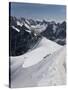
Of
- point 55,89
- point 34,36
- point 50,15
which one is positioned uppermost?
point 50,15

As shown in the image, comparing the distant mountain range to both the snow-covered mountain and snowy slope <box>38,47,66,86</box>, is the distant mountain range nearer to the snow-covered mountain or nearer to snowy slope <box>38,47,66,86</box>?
the snow-covered mountain

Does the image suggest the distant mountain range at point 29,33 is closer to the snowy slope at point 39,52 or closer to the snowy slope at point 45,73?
the snowy slope at point 39,52

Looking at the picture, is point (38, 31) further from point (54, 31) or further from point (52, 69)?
point (52, 69)

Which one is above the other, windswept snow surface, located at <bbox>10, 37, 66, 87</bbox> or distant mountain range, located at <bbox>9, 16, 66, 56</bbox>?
distant mountain range, located at <bbox>9, 16, 66, 56</bbox>

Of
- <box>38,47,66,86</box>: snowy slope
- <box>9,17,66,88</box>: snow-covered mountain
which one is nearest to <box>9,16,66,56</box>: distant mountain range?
<box>9,17,66,88</box>: snow-covered mountain

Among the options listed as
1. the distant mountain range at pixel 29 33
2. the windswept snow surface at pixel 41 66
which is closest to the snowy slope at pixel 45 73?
the windswept snow surface at pixel 41 66

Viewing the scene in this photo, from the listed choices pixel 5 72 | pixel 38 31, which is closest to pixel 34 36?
pixel 38 31
